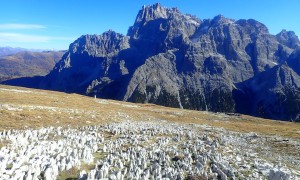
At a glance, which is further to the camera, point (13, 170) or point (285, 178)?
point (285, 178)

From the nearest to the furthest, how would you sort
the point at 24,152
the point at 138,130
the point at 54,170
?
the point at 54,170, the point at 24,152, the point at 138,130

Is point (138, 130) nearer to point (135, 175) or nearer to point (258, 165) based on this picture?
point (258, 165)

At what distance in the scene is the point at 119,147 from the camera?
1320 inches

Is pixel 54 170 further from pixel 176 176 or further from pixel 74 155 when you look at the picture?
pixel 176 176

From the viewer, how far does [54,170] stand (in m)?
20.5

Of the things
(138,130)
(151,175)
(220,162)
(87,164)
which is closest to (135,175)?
(151,175)

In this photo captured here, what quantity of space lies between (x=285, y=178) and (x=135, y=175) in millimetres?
10254

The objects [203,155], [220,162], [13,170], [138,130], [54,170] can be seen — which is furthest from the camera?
[138,130]

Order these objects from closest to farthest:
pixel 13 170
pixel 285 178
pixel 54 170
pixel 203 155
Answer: pixel 13 170 → pixel 54 170 → pixel 285 178 → pixel 203 155

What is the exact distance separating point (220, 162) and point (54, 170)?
591 inches

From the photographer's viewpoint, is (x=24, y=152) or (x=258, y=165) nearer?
(x=24, y=152)

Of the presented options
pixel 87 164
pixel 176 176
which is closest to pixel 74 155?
pixel 87 164

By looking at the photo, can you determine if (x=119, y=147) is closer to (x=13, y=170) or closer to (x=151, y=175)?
(x=151, y=175)

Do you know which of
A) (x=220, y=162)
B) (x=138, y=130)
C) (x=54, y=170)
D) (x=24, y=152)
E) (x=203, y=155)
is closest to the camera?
(x=54, y=170)
